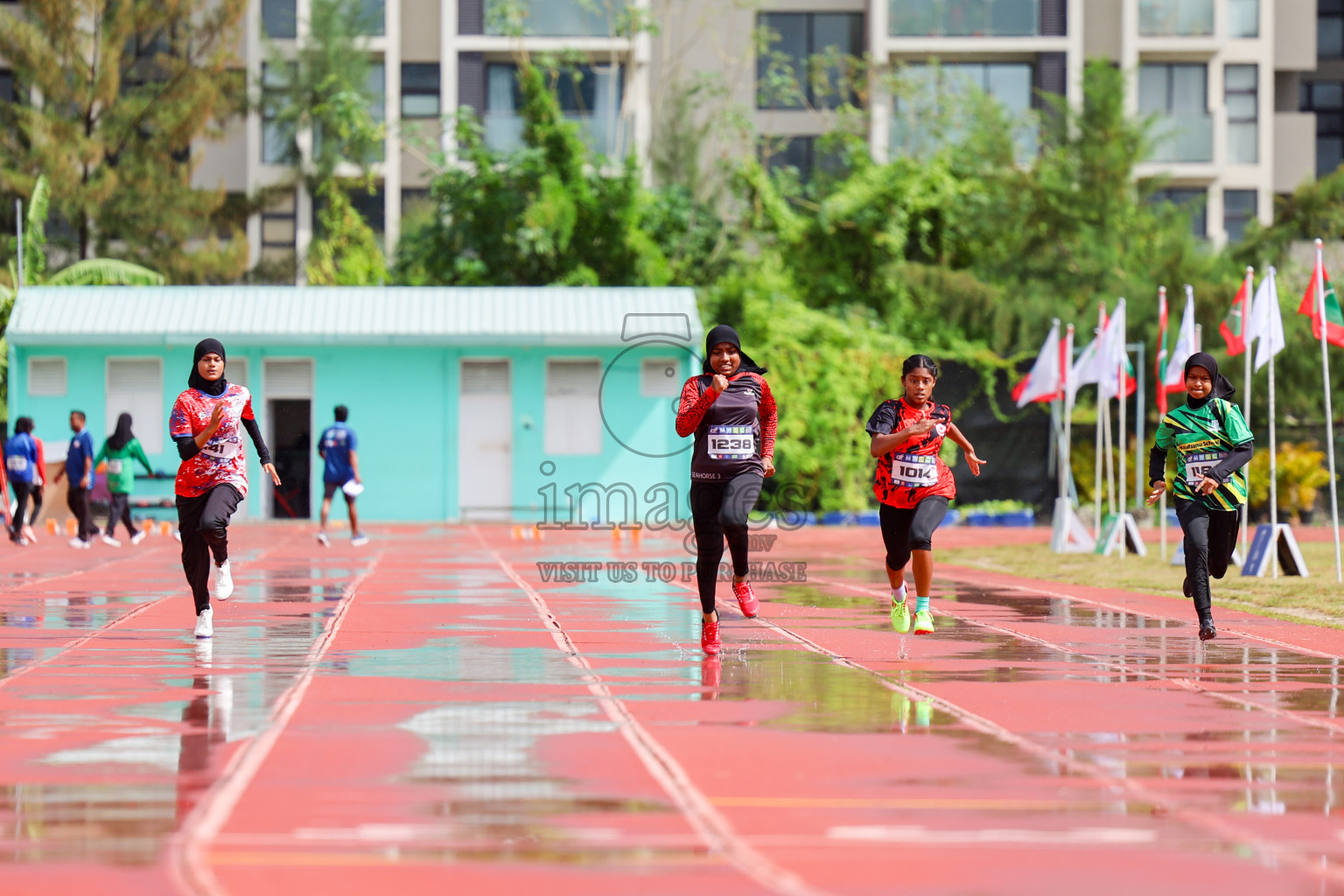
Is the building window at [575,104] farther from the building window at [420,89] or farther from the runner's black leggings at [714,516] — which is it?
the runner's black leggings at [714,516]

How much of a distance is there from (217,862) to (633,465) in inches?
1084

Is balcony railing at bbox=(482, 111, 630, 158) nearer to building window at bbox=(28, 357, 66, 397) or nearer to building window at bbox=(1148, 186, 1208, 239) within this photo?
building window at bbox=(1148, 186, 1208, 239)

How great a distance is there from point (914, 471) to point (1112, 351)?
12.6 m

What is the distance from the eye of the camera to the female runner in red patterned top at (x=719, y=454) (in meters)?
10.8

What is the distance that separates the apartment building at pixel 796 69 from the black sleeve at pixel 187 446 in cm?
3502

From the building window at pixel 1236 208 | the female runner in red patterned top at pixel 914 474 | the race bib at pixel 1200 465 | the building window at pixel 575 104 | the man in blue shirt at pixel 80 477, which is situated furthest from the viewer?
the building window at pixel 1236 208

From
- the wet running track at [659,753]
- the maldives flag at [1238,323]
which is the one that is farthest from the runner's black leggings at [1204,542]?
the maldives flag at [1238,323]

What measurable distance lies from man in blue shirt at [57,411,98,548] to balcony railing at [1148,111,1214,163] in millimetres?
31466

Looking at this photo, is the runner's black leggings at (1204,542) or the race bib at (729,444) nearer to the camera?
the race bib at (729,444)

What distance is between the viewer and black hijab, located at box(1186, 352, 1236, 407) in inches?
459

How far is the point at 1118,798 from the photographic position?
6445 millimetres

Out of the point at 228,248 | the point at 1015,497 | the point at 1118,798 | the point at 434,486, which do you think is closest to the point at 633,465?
the point at 434,486

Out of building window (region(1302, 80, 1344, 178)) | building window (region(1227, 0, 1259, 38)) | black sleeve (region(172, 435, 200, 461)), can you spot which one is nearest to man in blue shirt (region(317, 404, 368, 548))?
black sleeve (region(172, 435, 200, 461))

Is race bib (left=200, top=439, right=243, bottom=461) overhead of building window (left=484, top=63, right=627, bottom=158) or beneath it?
beneath
